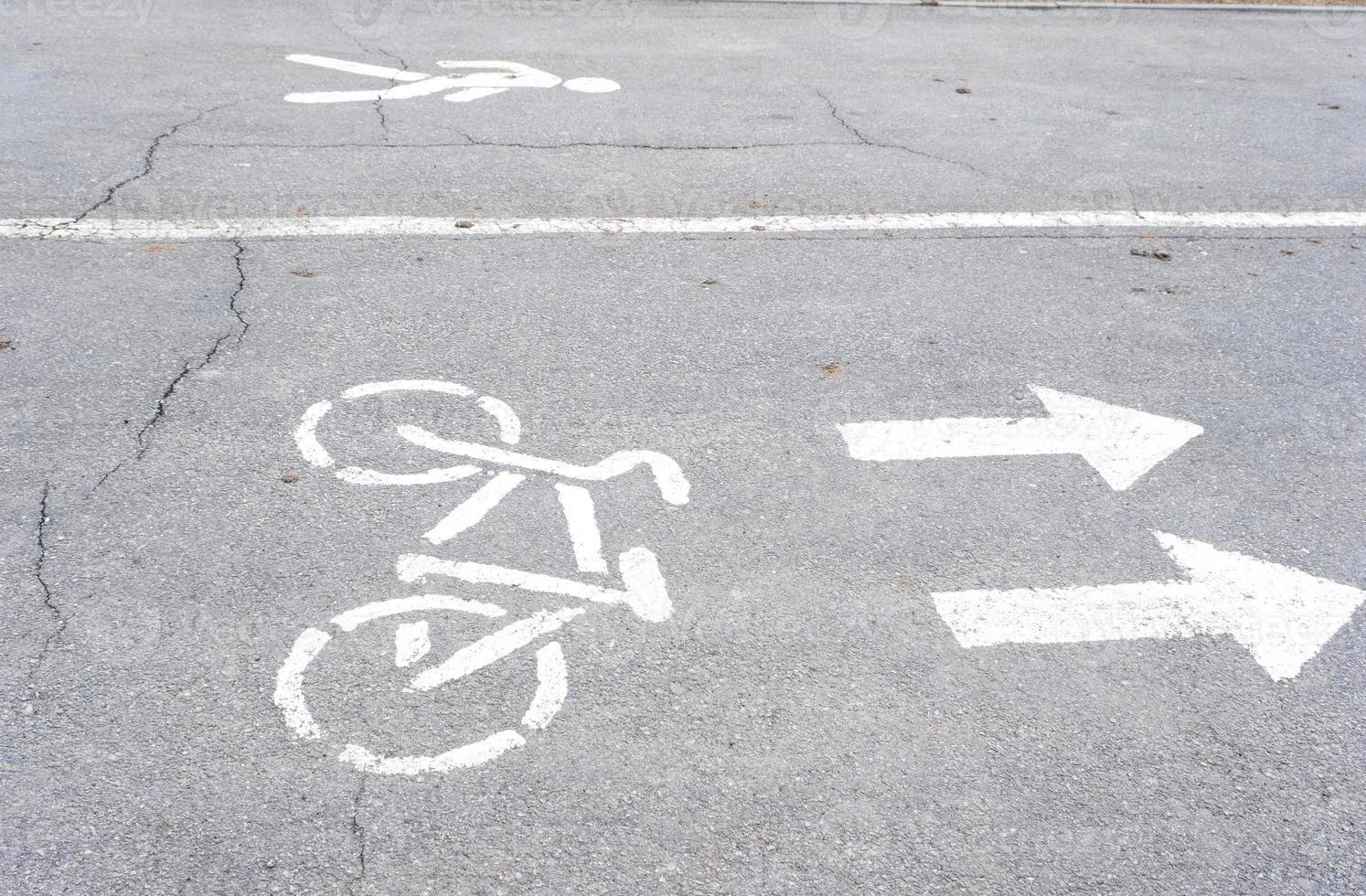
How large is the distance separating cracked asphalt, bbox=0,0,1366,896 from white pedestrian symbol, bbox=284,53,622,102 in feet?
1.18

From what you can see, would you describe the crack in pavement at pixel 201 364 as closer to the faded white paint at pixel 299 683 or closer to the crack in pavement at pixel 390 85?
the faded white paint at pixel 299 683

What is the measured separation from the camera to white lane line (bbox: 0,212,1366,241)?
18.9 feet

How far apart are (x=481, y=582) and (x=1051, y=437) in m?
2.32

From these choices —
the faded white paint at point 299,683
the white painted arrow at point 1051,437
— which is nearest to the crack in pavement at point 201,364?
the faded white paint at point 299,683

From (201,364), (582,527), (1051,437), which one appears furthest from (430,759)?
(1051,437)

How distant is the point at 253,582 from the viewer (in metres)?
3.46

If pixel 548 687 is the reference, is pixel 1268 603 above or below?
above

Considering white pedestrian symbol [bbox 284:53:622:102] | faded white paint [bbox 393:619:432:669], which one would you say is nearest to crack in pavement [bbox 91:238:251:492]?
faded white paint [bbox 393:619:432:669]

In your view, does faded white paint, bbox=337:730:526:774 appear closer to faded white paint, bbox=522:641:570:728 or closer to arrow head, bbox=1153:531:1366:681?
faded white paint, bbox=522:641:570:728

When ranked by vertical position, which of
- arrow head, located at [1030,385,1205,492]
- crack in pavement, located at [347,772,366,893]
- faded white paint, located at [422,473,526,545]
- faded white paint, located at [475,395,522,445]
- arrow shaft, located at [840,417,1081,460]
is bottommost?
crack in pavement, located at [347,772,366,893]

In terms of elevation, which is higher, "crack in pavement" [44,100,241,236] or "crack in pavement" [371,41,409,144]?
"crack in pavement" [371,41,409,144]

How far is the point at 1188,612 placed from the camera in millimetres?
3566

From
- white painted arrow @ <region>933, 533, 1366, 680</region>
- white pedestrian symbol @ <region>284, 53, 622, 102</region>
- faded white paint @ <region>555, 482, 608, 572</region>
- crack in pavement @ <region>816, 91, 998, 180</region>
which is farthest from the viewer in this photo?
white pedestrian symbol @ <region>284, 53, 622, 102</region>

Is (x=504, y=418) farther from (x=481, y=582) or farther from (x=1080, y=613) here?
(x=1080, y=613)
